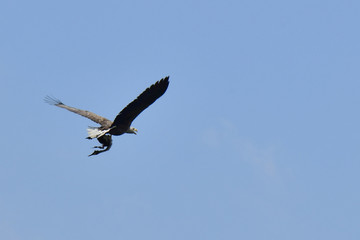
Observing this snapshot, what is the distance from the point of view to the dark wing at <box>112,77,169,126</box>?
1050 inches

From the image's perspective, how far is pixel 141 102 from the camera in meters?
27.4

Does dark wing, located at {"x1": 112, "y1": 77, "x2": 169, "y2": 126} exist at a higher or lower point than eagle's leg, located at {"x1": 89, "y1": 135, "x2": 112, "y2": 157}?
A: higher

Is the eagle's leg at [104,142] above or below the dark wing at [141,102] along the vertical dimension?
below

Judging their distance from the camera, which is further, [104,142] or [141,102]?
[104,142]

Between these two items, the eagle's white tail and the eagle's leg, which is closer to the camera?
the eagle's white tail

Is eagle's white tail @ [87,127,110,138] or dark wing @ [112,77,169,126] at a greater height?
dark wing @ [112,77,169,126]

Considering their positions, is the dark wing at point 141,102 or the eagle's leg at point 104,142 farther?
the eagle's leg at point 104,142

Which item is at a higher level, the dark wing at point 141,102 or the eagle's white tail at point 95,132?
the dark wing at point 141,102

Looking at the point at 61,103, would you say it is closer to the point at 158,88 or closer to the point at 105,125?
the point at 105,125

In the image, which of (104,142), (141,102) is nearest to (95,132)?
(104,142)

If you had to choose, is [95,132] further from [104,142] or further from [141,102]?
[141,102]

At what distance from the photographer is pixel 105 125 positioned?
29.6m

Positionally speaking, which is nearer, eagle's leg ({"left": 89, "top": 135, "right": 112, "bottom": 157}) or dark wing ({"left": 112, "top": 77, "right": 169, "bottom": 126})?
dark wing ({"left": 112, "top": 77, "right": 169, "bottom": 126})

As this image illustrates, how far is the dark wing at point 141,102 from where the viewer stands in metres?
26.7
